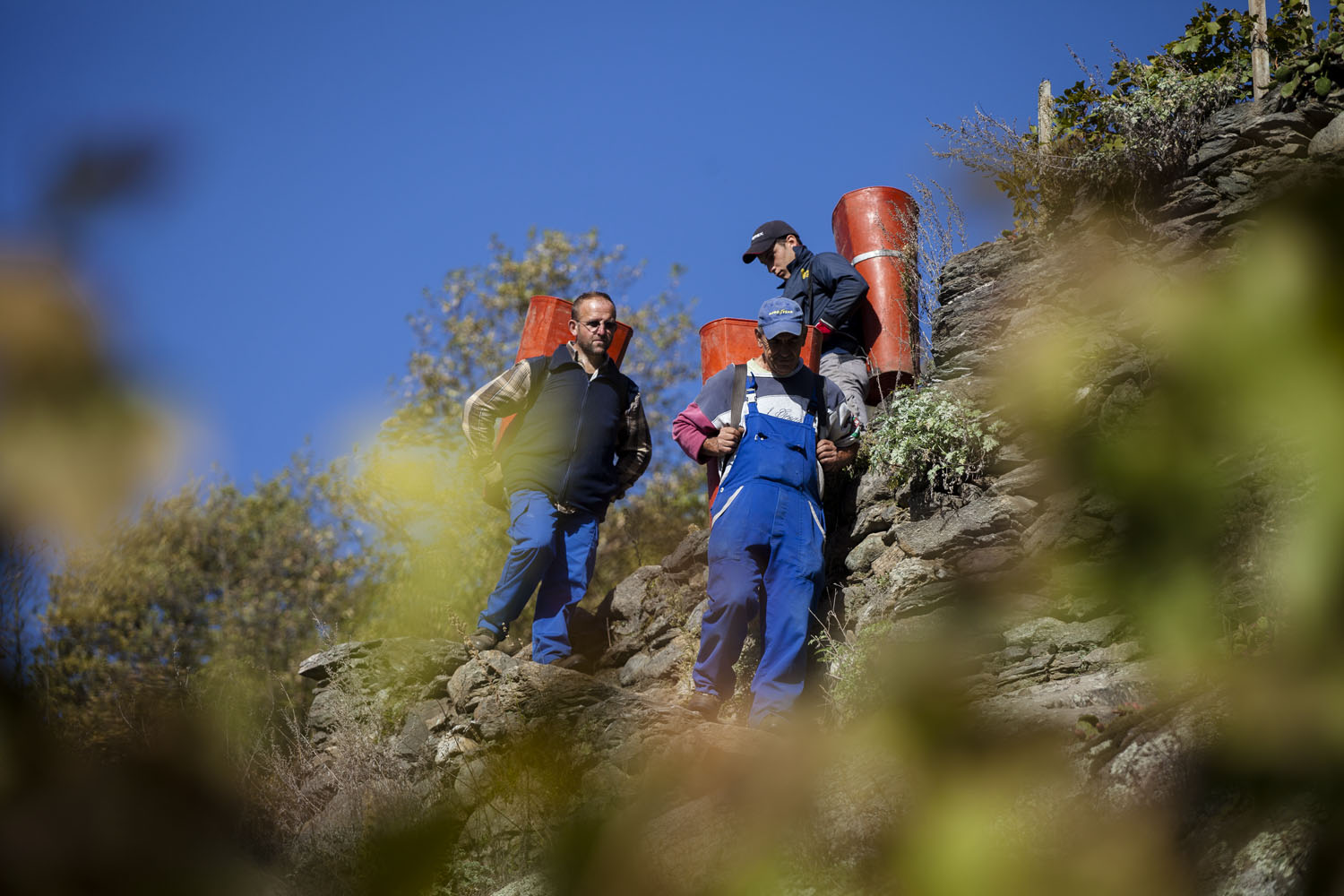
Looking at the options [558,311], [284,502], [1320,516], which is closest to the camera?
[1320,516]

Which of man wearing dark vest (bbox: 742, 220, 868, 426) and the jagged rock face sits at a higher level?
man wearing dark vest (bbox: 742, 220, 868, 426)

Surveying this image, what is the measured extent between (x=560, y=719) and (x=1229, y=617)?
0.64 meters

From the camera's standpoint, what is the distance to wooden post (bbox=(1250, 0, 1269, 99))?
7.76 meters

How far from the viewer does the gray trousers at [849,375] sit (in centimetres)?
696

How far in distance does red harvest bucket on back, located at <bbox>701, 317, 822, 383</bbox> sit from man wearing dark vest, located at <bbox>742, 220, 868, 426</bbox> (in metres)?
0.39

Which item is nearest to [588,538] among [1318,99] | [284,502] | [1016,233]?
[1016,233]

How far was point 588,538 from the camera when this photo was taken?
6625 mm

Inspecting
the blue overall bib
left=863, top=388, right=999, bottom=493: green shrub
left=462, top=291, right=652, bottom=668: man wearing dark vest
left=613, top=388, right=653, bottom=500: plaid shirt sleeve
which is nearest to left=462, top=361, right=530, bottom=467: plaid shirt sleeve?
left=462, top=291, right=652, bottom=668: man wearing dark vest

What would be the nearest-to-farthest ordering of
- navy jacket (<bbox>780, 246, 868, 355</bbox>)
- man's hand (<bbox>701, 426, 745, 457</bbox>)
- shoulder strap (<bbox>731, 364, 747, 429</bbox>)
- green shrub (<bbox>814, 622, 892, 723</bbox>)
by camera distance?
green shrub (<bbox>814, 622, 892, 723</bbox>) < man's hand (<bbox>701, 426, 745, 457</bbox>) < shoulder strap (<bbox>731, 364, 747, 429</bbox>) < navy jacket (<bbox>780, 246, 868, 355</bbox>)

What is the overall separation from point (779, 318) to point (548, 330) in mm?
2155

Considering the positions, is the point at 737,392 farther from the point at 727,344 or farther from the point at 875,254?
the point at 875,254

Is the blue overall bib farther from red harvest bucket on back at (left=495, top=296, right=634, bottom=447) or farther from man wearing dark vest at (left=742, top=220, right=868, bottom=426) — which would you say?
red harvest bucket on back at (left=495, top=296, right=634, bottom=447)

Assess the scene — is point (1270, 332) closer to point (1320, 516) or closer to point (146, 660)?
point (1320, 516)

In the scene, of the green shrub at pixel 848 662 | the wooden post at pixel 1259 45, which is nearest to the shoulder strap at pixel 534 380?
the green shrub at pixel 848 662
